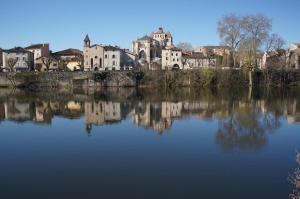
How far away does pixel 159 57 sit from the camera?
102750mm

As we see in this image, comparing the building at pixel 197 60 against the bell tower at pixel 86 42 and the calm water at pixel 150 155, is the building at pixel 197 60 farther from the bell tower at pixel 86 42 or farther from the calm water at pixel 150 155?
the calm water at pixel 150 155

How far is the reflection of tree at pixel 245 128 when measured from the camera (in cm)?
2083

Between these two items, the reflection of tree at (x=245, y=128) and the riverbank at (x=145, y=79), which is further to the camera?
the riverbank at (x=145, y=79)

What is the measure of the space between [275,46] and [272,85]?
27.0ft

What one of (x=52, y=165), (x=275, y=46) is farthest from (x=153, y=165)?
(x=275, y=46)

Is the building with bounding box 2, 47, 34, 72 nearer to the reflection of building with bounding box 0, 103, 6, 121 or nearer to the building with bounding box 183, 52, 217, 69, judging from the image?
the building with bounding box 183, 52, 217, 69

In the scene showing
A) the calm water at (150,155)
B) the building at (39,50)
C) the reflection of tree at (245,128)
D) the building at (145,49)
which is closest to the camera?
the calm water at (150,155)

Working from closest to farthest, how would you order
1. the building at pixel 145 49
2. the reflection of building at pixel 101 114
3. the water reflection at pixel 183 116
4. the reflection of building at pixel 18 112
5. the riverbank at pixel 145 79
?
the water reflection at pixel 183 116, the reflection of building at pixel 101 114, the reflection of building at pixel 18 112, the riverbank at pixel 145 79, the building at pixel 145 49

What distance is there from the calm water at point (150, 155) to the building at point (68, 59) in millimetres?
64597

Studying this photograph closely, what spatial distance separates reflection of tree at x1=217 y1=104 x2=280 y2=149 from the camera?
68.3 ft

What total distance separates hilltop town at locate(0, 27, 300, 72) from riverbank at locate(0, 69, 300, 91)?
2.85m

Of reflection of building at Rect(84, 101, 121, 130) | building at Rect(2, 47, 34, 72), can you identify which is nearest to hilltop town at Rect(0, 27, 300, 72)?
building at Rect(2, 47, 34, 72)

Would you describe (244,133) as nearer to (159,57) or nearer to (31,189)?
(31,189)

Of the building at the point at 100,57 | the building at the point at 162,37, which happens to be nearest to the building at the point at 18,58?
the building at the point at 100,57
